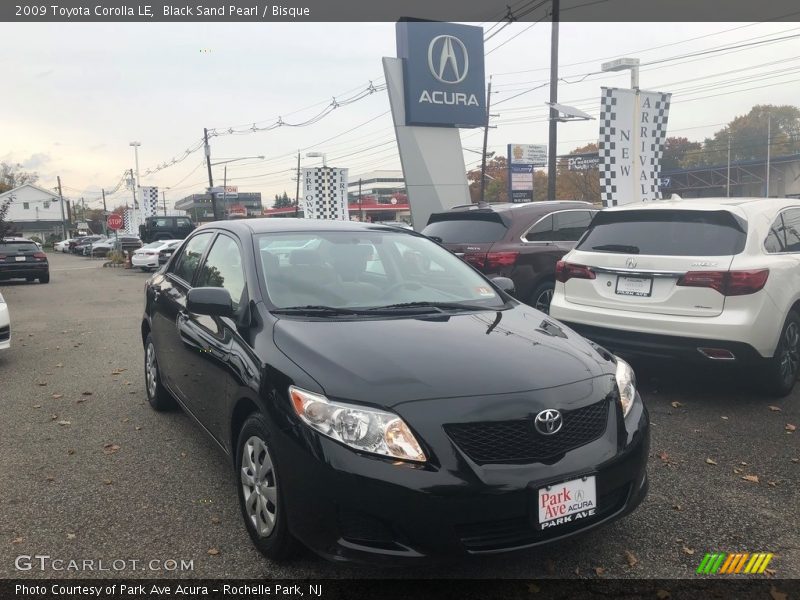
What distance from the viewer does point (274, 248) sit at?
3863 millimetres

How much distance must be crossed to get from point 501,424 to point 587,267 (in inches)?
141

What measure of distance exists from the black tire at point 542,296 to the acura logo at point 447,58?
983 cm

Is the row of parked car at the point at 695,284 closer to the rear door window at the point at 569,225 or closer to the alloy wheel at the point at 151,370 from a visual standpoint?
the rear door window at the point at 569,225

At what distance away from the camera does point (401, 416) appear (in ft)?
8.29

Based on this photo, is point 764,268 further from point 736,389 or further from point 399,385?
point 399,385

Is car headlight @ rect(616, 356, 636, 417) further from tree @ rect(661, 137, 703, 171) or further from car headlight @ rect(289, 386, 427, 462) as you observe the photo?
tree @ rect(661, 137, 703, 171)

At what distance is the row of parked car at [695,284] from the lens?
16.3 ft

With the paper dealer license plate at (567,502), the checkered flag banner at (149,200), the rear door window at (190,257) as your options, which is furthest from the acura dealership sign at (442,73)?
the checkered flag banner at (149,200)

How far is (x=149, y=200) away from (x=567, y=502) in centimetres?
4812

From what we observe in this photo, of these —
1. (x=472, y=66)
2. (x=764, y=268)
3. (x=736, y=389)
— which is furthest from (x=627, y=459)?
(x=472, y=66)

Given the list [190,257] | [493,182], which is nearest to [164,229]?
[190,257]

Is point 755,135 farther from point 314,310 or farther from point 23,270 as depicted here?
point 314,310

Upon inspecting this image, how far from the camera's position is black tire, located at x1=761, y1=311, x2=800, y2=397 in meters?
5.10

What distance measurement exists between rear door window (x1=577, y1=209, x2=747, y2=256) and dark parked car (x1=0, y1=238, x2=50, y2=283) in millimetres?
20209
